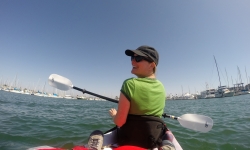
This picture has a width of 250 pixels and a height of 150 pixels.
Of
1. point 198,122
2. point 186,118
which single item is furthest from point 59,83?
point 198,122

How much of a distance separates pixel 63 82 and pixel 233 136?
22.7 ft

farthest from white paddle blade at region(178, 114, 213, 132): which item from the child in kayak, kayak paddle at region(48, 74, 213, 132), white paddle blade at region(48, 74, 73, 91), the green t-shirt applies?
white paddle blade at region(48, 74, 73, 91)

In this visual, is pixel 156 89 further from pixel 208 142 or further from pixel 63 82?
pixel 208 142

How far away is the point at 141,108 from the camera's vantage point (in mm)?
1890

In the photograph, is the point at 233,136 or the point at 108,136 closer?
the point at 108,136

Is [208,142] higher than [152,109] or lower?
lower

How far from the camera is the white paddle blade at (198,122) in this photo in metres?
3.67

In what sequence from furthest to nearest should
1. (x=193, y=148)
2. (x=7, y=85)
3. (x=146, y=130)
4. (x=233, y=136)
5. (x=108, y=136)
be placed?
(x=7, y=85)
(x=233, y=136)
(x=193, y=148)
(x=108, y=136)
(x=146, y=130)

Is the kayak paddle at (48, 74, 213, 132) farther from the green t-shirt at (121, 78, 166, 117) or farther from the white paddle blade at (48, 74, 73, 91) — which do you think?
the green t-shirt at (121, 78, 166, 117)

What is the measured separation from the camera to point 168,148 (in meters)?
1.67

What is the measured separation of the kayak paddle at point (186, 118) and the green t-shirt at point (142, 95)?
2.20m

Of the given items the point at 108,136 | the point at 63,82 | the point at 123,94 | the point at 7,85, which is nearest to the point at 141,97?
the point at 123,94

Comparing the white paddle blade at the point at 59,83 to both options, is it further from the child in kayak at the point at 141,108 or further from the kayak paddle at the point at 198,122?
the kayak paddle at the point at 198,122

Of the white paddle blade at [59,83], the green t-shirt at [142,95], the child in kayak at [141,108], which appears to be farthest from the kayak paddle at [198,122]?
the white paddle blade at [59,83]
